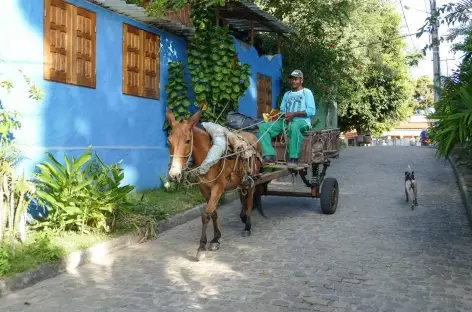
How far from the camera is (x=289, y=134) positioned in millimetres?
8281

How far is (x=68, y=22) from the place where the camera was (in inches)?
315

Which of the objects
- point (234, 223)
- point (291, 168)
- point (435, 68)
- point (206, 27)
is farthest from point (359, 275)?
point (435, 68)

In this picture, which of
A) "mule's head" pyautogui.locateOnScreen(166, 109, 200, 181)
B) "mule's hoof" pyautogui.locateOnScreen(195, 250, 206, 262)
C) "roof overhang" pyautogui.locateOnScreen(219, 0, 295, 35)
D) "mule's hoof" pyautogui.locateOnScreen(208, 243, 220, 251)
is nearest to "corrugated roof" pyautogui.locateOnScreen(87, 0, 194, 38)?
"roof overhang" pyautogui.locateOnScreen(219, 0, 295, 35)

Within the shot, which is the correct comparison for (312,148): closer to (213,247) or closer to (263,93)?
(213,247)

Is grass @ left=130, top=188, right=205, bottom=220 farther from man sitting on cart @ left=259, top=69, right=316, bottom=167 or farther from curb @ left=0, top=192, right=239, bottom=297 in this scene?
man sitting on cart @ left=259, top=69, right=316, bottom=167

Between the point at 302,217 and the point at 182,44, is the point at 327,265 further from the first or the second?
the point at 182,44

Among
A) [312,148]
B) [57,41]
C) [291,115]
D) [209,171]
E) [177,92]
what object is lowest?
[209,171]

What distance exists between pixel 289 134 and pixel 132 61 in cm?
368

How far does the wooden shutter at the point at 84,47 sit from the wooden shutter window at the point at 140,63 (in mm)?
925

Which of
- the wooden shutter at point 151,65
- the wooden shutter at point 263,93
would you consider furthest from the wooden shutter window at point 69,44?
the wooden shutter at point 263,93

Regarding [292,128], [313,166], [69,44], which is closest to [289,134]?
[292,128]

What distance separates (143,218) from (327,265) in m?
3.05

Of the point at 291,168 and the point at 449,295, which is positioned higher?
the point at 291,168

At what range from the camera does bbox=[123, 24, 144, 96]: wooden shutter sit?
954cm
